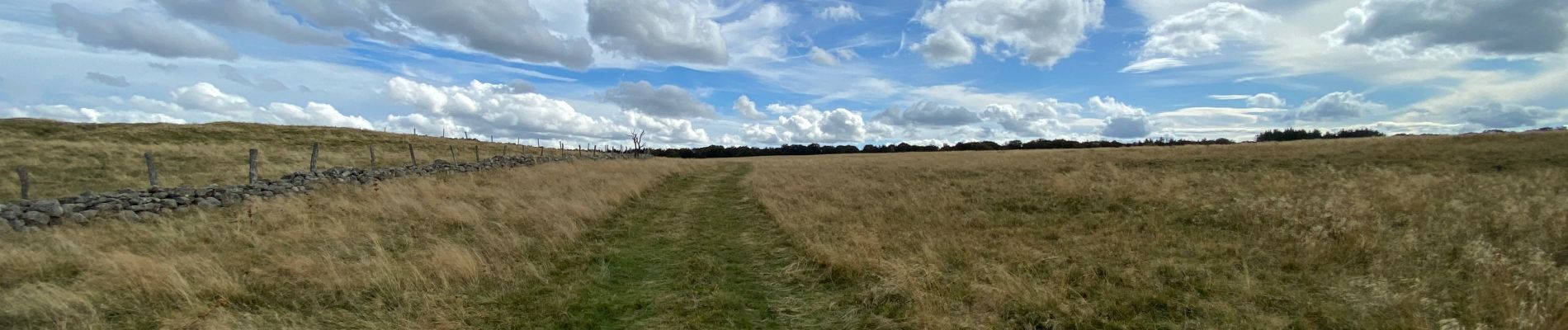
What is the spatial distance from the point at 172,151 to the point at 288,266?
36.0m

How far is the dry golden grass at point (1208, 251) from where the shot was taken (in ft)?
17.9

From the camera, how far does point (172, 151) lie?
31.8 metres

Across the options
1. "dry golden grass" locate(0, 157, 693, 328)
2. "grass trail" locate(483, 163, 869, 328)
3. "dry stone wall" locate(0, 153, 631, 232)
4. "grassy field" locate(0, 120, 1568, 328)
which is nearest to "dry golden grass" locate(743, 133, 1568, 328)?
"grassy field" locate(0, 120, 1568, 328)

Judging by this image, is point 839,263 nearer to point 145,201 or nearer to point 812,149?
point 145,201

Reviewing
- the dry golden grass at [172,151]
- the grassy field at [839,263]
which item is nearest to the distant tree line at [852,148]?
the dry golden grass at [172,151]

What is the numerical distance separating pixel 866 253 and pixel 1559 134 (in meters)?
39.3

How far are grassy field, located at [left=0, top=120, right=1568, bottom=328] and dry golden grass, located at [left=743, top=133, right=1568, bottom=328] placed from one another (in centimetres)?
4

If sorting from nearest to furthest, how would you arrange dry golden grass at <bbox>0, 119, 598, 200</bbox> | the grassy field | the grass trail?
the grassy field
the grass trail
dry golden grass at <bbox>0, 119, 598, 200</bbox>

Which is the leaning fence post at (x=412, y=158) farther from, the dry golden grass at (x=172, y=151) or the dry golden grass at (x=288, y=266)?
the dry golden grass at (x=288, y=266)

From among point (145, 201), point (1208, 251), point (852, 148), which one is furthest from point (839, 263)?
point (852, 148)

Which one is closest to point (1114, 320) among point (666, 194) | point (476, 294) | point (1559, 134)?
point (476, 294)

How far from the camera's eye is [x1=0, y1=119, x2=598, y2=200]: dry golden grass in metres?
23.4

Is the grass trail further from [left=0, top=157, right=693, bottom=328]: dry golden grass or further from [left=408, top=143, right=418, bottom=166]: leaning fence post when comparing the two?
[left=408, top=143, right=418, bottom=166]: leaning fence post

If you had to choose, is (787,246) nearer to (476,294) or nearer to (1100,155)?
(476,294)
